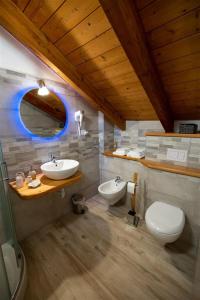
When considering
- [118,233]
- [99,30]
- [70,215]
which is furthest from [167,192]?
[99,30]

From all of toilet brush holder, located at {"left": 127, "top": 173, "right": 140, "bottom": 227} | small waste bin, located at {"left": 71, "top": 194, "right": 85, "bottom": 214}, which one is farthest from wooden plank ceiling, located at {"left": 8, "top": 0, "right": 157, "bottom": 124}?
small waste bin, located at {"left": 71, "top": 194, "right": 85, "bottom": 214}

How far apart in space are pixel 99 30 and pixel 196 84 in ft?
3.65

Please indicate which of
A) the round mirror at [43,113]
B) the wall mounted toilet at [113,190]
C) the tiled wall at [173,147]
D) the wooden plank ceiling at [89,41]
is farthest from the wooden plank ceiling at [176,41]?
the wall mounted toilet at [113,190]

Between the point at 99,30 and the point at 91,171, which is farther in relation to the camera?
the point at 91,171

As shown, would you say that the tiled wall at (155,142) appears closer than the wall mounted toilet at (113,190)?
Yes

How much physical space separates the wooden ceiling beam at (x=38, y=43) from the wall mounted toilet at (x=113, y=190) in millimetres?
1346

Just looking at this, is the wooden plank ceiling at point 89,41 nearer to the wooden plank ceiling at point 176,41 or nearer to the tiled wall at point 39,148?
the wooden plank ceiling at point 176,41

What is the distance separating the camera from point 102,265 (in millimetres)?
1507

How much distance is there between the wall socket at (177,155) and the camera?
174 cm

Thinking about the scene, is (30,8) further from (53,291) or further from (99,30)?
(53,291)

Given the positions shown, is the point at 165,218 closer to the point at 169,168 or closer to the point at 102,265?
the point at 169,168

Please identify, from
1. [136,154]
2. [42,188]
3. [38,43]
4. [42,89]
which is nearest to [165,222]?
[136,154]

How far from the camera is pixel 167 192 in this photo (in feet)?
6.03

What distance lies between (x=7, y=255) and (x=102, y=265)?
98 centimetres
